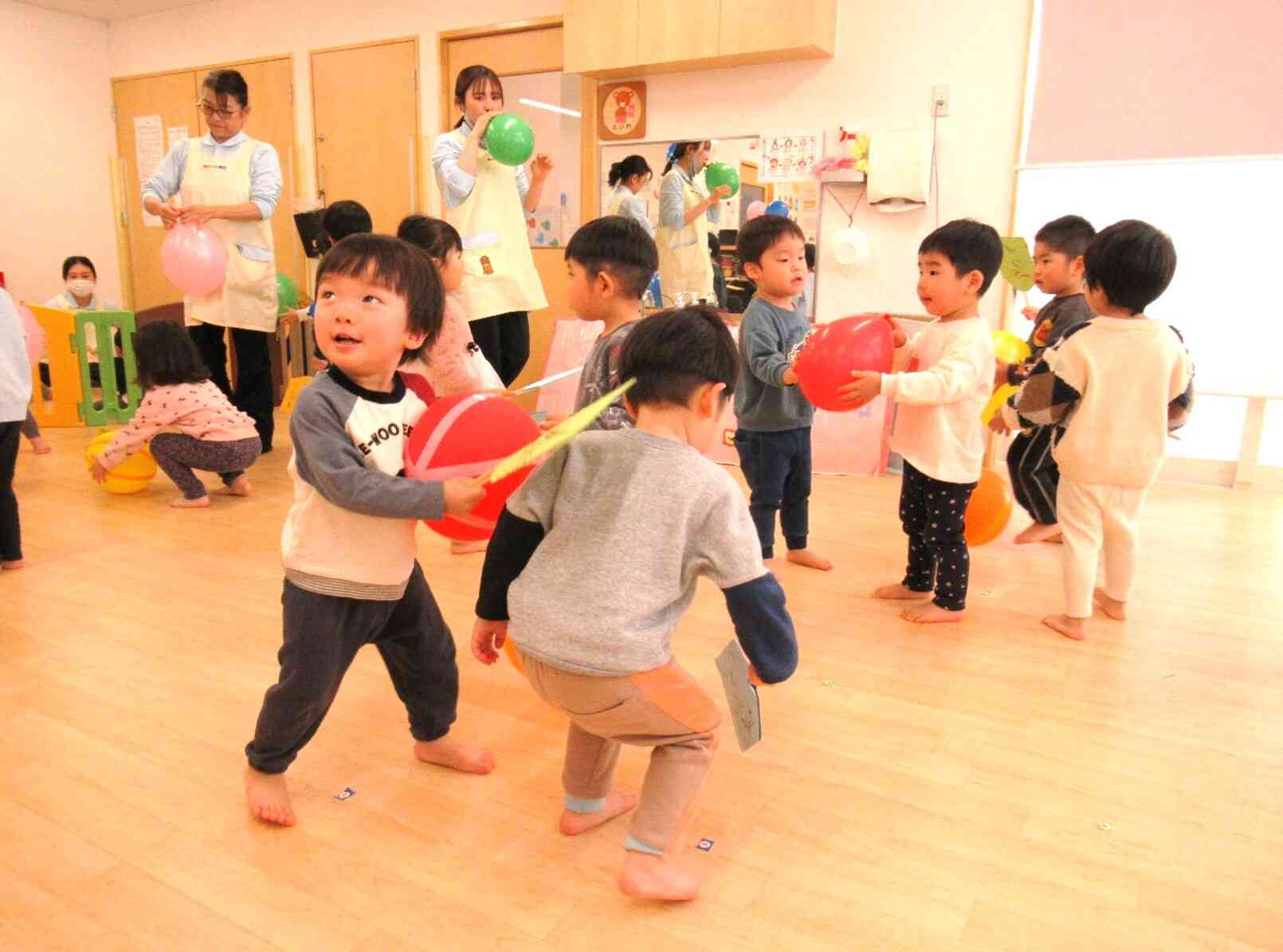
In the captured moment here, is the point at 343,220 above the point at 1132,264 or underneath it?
above

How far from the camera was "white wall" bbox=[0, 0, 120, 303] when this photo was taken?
263 inches

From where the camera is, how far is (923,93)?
4293 millimetres

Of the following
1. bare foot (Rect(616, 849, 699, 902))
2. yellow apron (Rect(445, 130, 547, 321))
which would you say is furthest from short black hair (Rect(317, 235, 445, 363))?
yellow apron (Rect(445, 130, 547, 321))

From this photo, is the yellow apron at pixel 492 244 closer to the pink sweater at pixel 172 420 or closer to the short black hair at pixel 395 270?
the pink sweater at pixel 172 420

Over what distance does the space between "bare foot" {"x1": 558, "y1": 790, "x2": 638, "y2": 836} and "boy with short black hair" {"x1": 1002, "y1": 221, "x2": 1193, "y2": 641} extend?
55.8 inches

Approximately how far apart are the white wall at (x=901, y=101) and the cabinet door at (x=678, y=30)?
1.04ft

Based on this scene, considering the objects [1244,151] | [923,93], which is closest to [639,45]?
[923,93]

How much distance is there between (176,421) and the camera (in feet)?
11.5

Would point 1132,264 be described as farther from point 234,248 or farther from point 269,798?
point 234,248

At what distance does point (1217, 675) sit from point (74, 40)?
329 inches

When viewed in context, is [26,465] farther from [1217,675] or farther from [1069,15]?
[1069,15]

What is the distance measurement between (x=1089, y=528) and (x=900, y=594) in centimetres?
54

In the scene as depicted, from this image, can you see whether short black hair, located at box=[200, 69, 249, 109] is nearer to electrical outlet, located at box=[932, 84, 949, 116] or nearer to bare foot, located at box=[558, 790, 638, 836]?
electrical outlet, located at box=[932, 84, 949, 116]

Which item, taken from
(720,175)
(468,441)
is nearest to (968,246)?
(468,441)
